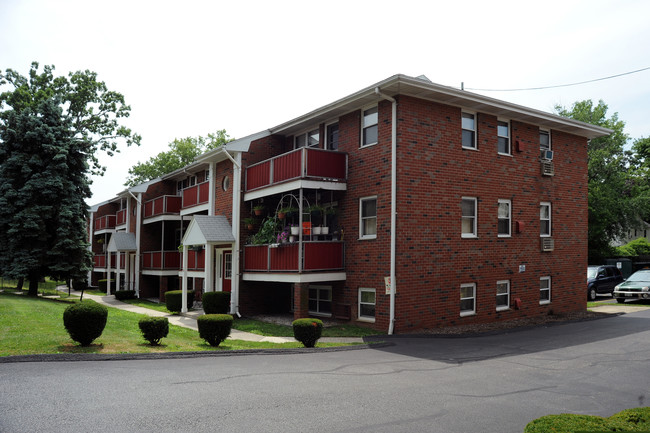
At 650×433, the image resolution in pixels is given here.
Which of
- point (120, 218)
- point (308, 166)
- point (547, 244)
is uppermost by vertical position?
point (308, 166)

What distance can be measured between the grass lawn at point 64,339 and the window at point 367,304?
329 centimetres

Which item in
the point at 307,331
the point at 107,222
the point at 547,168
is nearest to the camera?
the point at 307,331

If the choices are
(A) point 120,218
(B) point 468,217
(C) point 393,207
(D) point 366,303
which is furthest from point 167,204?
(B) point 468,217

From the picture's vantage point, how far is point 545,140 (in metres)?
20.4

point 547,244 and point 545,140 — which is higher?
point 545,140

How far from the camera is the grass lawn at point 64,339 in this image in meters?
10.8

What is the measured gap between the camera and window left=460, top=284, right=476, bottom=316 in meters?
17.0

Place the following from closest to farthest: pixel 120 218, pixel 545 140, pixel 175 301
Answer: pixel 545 140 < pixel 175 301 < pixel 120 218

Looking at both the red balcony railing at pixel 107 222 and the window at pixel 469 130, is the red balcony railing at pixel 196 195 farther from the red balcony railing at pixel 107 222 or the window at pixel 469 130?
the red balcony railing at pixel 107 222

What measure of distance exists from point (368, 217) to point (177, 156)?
3810 centimetres

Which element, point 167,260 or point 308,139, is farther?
point 167,260

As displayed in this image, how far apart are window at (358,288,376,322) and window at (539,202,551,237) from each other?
821 centimetres

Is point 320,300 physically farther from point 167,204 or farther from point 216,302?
point 167,204

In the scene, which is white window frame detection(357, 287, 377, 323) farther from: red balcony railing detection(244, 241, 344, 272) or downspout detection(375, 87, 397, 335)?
red balcony railing detection(244, 241, 344, 272)
